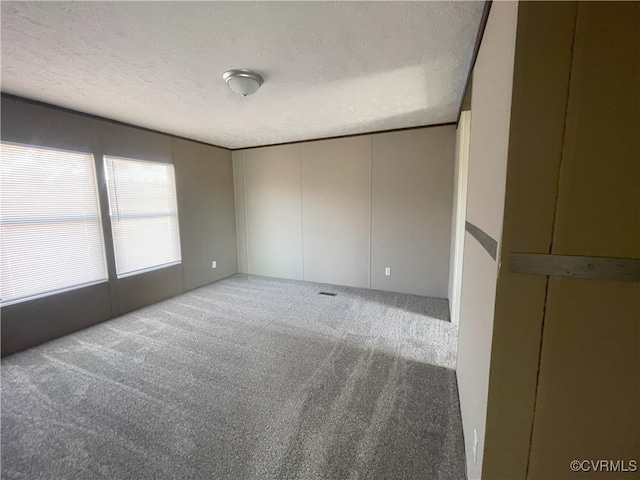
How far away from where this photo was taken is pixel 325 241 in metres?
4.41

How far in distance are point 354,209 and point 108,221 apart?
328cm

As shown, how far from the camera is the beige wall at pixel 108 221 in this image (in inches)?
99.8

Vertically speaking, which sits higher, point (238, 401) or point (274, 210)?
point (274, 210)

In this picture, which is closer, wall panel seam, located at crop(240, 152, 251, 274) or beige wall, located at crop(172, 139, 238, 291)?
beige wall, located at crop(172, 139, 238, 291)

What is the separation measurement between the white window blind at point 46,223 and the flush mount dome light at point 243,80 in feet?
7.21

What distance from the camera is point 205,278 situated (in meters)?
4.59

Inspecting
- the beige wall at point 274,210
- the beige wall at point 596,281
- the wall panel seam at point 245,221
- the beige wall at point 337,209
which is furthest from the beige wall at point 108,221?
the beige wall at point 596,281

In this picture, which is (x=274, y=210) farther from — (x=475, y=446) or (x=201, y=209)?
(x=475, y=446)

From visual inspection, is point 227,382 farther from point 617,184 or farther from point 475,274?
point 617,184

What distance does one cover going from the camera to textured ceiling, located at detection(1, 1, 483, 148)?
53.6 inches

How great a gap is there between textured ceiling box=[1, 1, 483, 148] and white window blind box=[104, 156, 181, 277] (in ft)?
2.57

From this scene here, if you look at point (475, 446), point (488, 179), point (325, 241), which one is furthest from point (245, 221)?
point (475, 446)

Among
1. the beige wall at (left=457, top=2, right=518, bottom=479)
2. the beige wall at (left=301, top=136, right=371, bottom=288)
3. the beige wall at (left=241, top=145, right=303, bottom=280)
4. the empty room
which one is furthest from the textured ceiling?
the beige wall at (left=241, top=145, right=303, bottom=280)

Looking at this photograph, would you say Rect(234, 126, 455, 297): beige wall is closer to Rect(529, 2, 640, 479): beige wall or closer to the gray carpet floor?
the gray carpet floor
